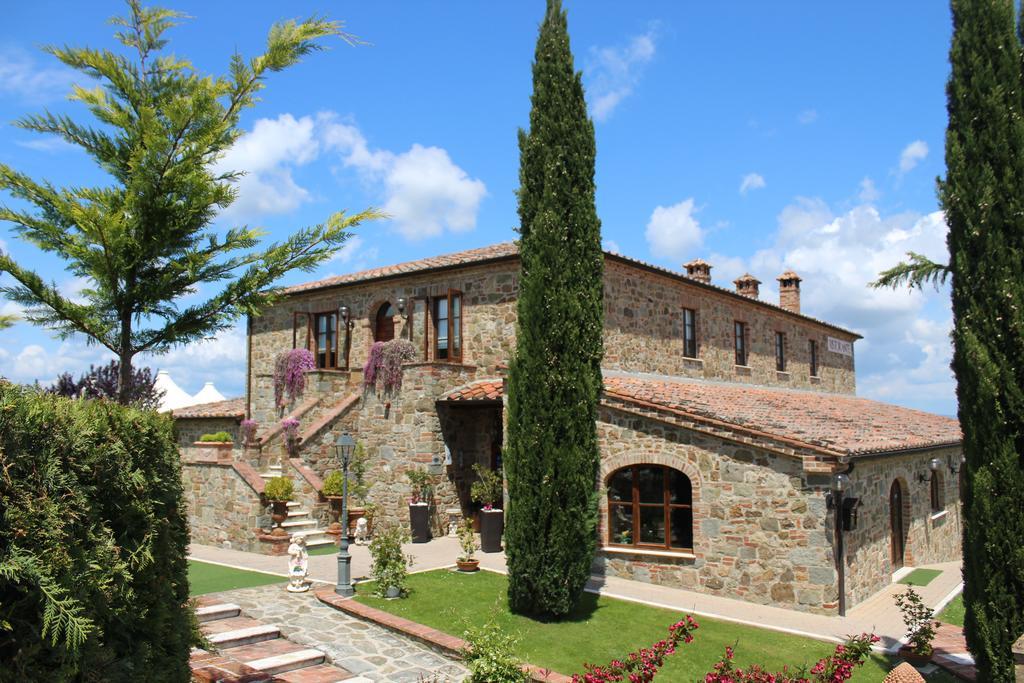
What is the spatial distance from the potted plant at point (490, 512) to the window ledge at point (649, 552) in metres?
2.88

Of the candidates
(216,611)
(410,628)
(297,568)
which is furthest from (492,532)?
(216,611)

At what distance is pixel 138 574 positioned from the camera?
5195mm

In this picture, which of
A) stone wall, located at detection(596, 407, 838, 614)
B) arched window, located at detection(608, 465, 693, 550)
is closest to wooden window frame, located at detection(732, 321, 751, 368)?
arched window, located at detection(608, 465, 693, 550)

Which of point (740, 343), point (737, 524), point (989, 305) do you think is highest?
point (740, 343)

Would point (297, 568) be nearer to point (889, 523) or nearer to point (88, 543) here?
point (88, 543)

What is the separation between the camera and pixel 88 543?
4.74 m

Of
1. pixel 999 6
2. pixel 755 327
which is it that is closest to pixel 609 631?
pixel 999 6

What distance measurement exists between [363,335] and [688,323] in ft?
31.1

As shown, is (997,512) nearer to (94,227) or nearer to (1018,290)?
(1018,290)

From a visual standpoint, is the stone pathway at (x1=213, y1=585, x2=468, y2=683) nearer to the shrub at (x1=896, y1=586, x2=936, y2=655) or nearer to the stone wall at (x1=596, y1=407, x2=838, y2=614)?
the stone wall at (x1=596, y1=407, x2=838, y2=614)

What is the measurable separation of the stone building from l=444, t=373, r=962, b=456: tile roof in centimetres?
8

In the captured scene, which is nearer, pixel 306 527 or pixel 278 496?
pixel 278 496

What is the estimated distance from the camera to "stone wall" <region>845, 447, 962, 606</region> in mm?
12523

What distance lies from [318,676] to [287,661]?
0.51 meters
